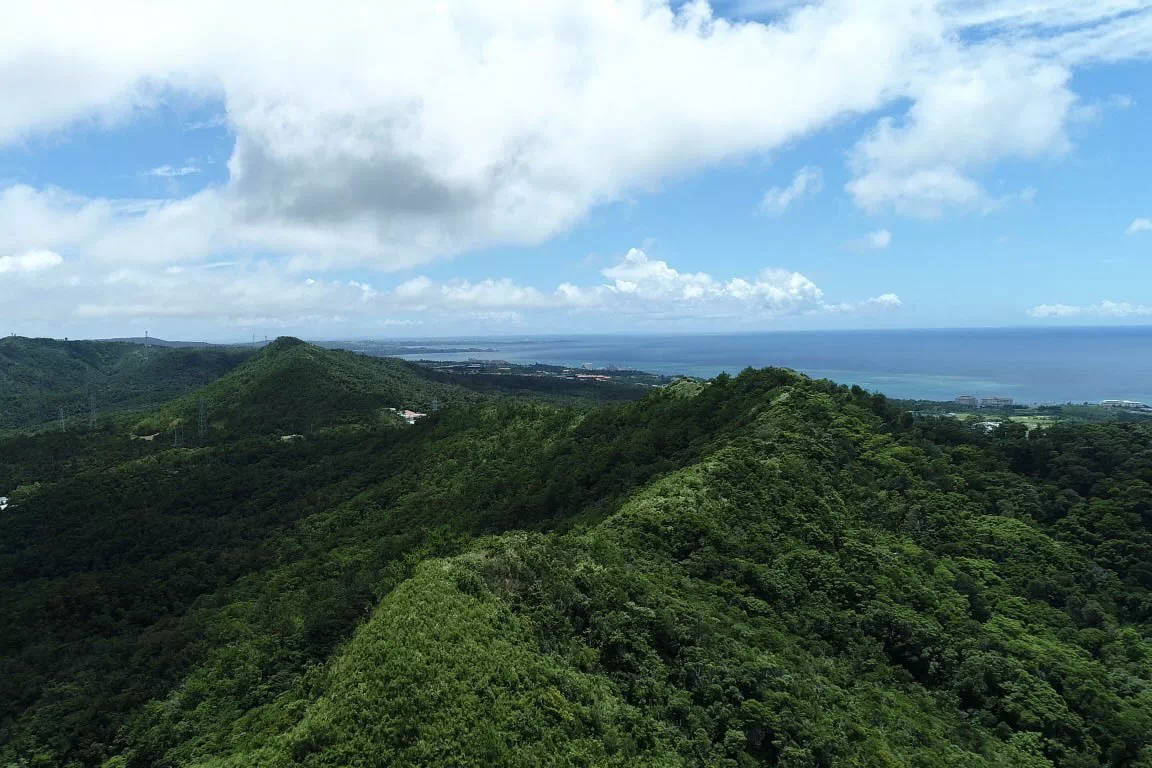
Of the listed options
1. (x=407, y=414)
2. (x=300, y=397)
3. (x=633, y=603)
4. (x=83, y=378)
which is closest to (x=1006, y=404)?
(x=407, y=414)

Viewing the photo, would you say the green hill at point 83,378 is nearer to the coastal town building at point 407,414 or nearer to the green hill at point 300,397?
the green hill at point 300,397

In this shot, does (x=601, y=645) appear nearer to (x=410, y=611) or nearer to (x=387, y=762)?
(x=410, y=611)

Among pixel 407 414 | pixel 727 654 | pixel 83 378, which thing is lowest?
pixel 407 414

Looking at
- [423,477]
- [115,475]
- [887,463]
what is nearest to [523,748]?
[887,463]

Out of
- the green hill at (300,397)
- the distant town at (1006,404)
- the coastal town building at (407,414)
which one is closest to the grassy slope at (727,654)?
the coastal town building at (407,414)

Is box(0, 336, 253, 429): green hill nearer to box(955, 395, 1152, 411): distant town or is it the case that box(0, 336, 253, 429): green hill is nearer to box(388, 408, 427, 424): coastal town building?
box(388, 408, 427, 424): coastal town building

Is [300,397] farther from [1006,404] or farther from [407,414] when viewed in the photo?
[1006,404]

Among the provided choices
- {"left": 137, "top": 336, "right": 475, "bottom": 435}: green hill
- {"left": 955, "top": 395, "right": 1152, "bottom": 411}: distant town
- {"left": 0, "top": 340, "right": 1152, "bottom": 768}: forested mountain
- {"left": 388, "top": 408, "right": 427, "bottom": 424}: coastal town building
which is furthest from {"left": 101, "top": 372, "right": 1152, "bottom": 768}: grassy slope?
{"left": 955, "top": 395, "right": 1152, "bottom": 411}: distant town
